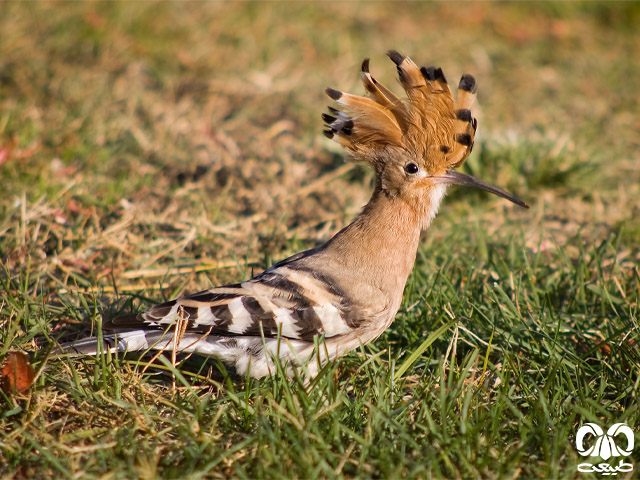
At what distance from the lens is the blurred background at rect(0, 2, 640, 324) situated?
337 cm

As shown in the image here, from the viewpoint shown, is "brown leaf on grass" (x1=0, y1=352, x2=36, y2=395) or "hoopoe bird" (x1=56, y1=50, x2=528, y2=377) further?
"hoopoe bird" (x1=56, y1=50, x2=528, y2=377)

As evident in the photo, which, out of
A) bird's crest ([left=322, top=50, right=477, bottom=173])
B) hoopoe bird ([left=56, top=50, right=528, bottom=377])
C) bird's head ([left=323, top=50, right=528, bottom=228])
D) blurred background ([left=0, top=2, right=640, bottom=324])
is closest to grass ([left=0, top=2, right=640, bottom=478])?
blurred background ([left=0, top=2, right=640, bottom=324])

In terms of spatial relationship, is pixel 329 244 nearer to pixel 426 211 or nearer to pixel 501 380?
pixel 426 211

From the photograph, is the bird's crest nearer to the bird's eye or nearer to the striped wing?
the bird's eye

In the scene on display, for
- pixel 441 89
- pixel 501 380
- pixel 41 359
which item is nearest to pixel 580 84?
pixel 441 89

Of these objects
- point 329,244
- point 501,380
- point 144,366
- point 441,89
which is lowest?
point 144,366

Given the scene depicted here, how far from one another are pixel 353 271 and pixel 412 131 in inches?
21.9

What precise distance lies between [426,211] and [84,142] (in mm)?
2258

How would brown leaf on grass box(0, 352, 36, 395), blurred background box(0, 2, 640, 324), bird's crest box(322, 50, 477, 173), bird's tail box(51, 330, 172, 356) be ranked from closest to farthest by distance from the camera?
brown leaf on grass box(0, 352, 36, 395), bird's tail box(51, 330, 172, 356), bird's crest box(322, 50, 477, 173), blurred background box(0, 2, 640, 324)

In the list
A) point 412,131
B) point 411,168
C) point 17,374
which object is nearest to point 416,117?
point 412,131

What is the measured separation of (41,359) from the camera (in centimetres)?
226

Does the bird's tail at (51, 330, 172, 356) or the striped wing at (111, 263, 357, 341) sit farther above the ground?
the striped wing at (111, 263, 357, 341)

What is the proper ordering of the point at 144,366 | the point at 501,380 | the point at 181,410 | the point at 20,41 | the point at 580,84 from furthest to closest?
the point at 580,84
the point at 20,41
the point at 144,366
the point at 501,380
the point at 181,410

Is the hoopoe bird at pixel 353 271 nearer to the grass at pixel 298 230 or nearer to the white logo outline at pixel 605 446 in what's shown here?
the grass at pixel 298 230
